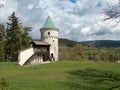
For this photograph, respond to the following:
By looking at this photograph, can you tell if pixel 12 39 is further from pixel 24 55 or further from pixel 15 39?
pixel 24 55

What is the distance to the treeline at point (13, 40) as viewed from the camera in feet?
231

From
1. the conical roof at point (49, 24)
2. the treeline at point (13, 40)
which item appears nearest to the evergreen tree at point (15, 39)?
the treeline at point (13, 40)


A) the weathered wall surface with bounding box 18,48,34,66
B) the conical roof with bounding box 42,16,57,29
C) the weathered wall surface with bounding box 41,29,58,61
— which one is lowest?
the weathered wall surface with bounding box 18,48,34,66

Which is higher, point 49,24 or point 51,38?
point 49,24

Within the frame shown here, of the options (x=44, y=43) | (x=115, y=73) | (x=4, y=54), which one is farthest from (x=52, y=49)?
(x=115, y=73)

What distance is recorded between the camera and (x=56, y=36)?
5831 centimetres

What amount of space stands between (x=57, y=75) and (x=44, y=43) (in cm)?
2683

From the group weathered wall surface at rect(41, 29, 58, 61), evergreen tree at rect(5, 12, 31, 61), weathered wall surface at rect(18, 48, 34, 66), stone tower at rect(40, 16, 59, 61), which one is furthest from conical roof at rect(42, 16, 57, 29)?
evergreen tree at rect(5, 12, 31, 61)

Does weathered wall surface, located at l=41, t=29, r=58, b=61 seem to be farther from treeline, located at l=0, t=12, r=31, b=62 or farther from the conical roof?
treeline, located at l=0, t=12, r=31, b=62

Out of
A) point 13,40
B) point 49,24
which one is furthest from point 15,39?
point 49,24

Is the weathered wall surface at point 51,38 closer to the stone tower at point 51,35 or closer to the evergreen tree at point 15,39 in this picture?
the stone tower at point 51,35

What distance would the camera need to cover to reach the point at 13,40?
71500 mm

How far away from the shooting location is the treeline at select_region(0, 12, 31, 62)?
70.4 meters

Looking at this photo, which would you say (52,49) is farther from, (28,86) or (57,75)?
(28,86)
